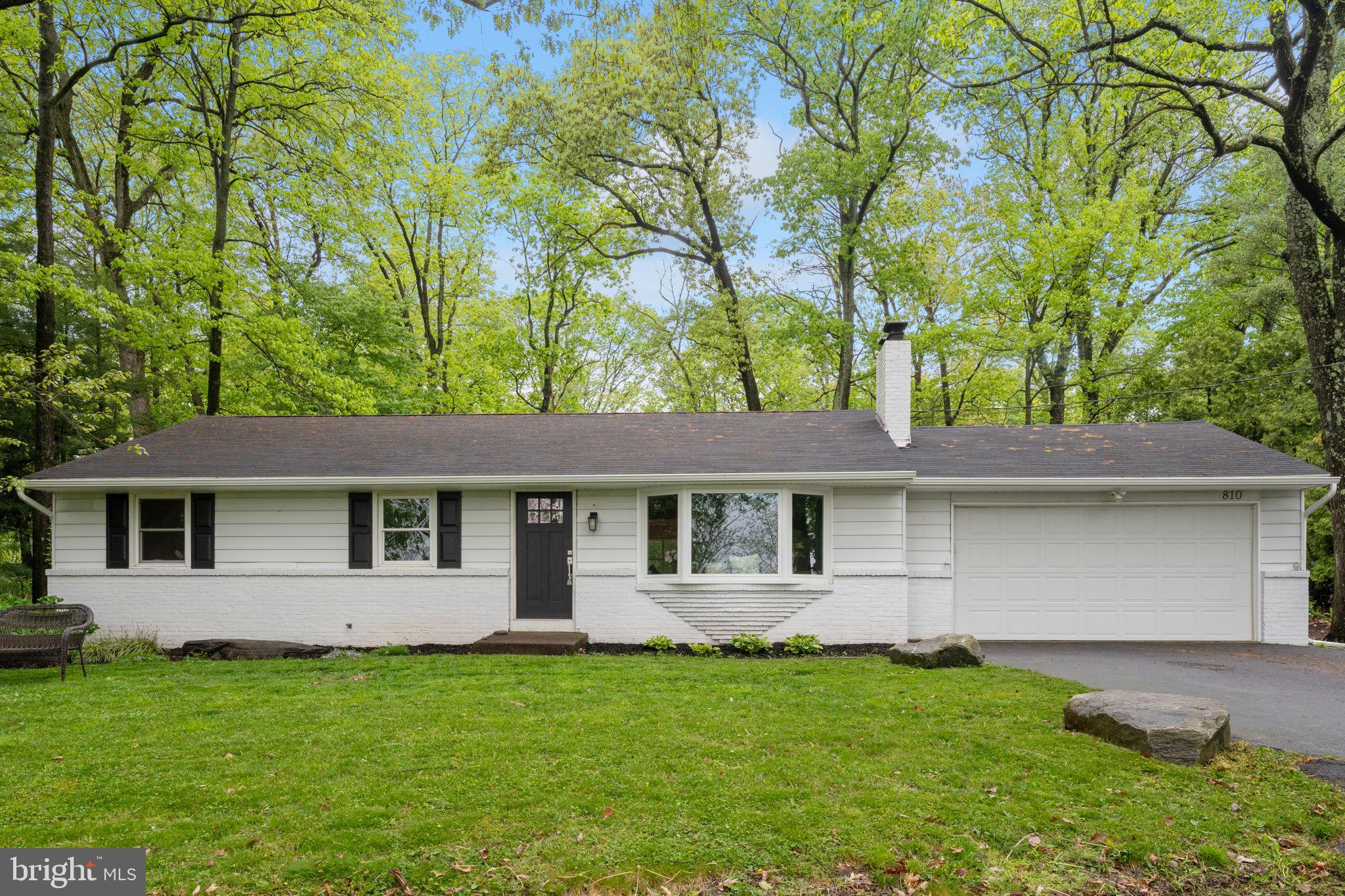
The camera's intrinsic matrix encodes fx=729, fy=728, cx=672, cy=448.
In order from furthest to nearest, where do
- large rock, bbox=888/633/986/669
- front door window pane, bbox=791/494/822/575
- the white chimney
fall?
1. the white chimney
2. front door window pane, bbox=791/494/822/575
3. large rock, bbox=888/633/986/669

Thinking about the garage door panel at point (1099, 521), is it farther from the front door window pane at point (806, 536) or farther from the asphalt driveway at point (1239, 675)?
the front door window pane at point (806, 536)

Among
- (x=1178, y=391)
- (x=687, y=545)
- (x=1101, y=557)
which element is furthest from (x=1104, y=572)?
(x=1178, y=391)

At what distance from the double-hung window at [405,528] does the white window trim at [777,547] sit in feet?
10.3

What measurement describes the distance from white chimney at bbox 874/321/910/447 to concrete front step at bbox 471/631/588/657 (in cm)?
579

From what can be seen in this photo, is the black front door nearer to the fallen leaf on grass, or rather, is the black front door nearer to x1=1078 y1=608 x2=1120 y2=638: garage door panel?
the fallen leaf on grass

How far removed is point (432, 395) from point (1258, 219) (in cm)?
2019

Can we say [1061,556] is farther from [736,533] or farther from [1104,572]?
[736,533]

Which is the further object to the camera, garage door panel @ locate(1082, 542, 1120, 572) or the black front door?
garage door panel @ locate(1082, 542, 1120, 572)

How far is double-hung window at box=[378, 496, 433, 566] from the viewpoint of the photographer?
1047 centimetres

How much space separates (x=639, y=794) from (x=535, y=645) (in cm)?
513

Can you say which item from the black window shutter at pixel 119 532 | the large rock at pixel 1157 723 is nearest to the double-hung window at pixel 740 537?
the large rock at pixel 1157 723

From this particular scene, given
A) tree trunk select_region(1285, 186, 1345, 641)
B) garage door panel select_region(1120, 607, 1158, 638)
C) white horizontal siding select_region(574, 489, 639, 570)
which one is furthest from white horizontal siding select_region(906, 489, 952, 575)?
tree trunk select_region(1285, 186, 1345, 641)

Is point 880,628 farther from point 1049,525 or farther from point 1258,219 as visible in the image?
point 1258,219

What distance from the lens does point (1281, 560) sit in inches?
404
